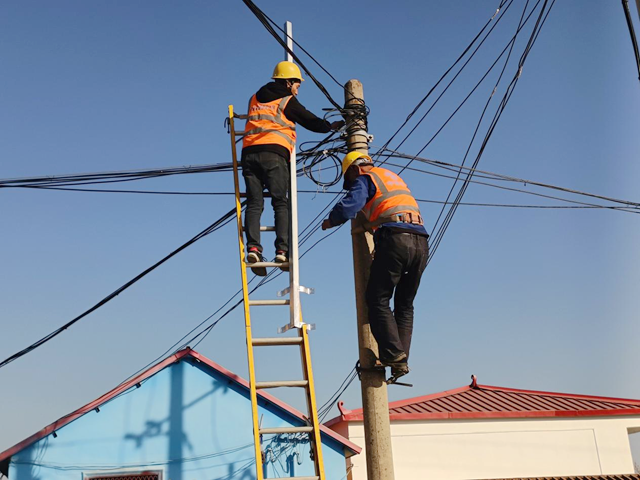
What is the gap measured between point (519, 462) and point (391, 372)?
32.2 feet

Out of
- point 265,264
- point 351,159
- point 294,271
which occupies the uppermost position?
point 351,159

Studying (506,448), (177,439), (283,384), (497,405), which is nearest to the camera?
(283,384)

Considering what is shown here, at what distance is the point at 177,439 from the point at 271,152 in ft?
16.7

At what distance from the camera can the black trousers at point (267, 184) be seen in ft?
18.4

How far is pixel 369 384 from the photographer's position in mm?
5035

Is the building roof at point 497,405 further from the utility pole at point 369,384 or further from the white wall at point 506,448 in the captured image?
the utility pole at point 369,384

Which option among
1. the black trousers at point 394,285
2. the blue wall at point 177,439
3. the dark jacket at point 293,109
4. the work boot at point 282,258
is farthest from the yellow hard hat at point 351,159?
the blue wall at point 177,439

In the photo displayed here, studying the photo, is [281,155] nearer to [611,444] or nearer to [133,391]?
[133,391]

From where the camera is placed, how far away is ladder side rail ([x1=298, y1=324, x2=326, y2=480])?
179 inches

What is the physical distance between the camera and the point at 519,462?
533 inches

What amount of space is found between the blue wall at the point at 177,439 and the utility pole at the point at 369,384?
15.3 ft

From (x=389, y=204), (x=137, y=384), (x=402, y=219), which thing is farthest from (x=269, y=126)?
(x=137, y=384)

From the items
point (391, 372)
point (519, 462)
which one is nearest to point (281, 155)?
point (391, 372)

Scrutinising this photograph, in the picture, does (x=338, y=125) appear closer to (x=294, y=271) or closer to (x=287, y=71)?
(x=287, y=71)
